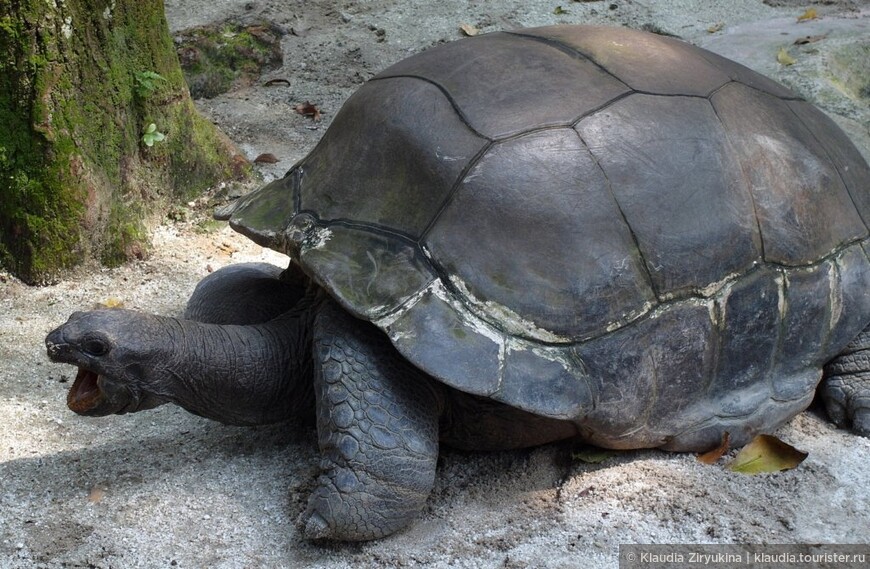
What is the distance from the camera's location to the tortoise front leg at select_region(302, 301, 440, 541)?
2.82 metres

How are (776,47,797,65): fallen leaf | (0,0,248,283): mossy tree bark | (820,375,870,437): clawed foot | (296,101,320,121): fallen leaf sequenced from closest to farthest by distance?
1. (820,375,870,437): clawed foot
2. (0,0,248,283): mossy tree bark
3. (296,101,320,121): fallen leaf
4. (776,47,797,65): fallen leaf

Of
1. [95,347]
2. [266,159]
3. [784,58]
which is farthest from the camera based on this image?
[784,58]

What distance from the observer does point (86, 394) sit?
10.0ft

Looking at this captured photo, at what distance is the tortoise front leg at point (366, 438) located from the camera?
2.82 metres

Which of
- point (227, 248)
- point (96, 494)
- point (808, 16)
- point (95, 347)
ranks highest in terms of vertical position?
point (808, 16)

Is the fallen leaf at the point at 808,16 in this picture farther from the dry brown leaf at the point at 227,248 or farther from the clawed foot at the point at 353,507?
the clawed foot at the point at 353,507

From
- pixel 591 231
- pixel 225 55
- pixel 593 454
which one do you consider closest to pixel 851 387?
pixel 593 454

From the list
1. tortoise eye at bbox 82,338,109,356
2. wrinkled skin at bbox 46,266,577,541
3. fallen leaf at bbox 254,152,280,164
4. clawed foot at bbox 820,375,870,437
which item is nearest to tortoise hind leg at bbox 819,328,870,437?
clawed foot at bbox 820,375,870,437

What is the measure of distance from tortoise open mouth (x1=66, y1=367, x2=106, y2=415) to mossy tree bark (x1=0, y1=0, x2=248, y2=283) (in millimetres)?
1316

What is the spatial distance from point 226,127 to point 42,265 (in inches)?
73.4

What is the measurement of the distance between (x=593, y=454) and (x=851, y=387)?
3.40 feet

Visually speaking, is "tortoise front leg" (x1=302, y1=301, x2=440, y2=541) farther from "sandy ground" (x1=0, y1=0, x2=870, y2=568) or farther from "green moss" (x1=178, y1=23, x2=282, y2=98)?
"green moss" (x1=178, y1=23, x2=282, y2=98)

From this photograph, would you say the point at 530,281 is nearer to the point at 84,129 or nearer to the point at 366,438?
the point at 366,438

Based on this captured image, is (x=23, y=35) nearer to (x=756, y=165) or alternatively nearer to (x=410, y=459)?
(x=410, y=459)
